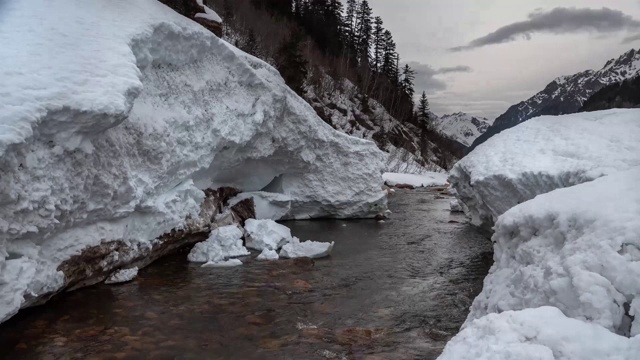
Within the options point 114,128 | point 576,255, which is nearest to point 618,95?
point 114,128

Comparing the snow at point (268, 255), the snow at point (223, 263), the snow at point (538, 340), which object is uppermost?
the snow at point (538, 340)

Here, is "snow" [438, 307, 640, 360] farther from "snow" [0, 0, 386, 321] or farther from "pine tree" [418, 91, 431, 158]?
"pine tree" [418, 91, 431, 158]

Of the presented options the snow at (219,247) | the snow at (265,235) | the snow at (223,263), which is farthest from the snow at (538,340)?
the snow at (265,235)

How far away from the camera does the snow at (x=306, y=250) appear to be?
10.2m

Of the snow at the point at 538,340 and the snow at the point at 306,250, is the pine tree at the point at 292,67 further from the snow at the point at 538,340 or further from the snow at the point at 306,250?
the snow at the point at 538,340

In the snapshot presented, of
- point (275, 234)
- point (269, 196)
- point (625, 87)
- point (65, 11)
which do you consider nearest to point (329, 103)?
point (625, 87)

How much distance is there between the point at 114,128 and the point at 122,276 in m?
2.56

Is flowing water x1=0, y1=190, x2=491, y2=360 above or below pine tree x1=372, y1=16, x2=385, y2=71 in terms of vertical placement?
below

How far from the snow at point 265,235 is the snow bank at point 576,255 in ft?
23.2

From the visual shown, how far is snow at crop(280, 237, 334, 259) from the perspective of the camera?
10242 millimetres

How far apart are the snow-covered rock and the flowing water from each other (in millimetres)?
3893

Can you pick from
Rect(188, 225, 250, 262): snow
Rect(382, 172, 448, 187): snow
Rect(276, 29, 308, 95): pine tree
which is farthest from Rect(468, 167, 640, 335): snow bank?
Rect(276, 29, 308, 95): pine tree

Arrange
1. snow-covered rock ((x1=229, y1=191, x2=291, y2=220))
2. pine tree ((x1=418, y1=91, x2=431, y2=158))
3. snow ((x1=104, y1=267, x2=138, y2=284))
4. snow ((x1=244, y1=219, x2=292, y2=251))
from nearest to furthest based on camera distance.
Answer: snow ((x1=104, y1=267, x2=138, y2=284))
snow ((x1=244, y1=219, x2=292, y2=251))
snow-covered rock ((x1=229, y1=191, x2=291, y2=220))
pine tree ((x1=418, y1=91, x2=431, y2=158))

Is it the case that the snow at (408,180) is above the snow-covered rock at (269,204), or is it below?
below
